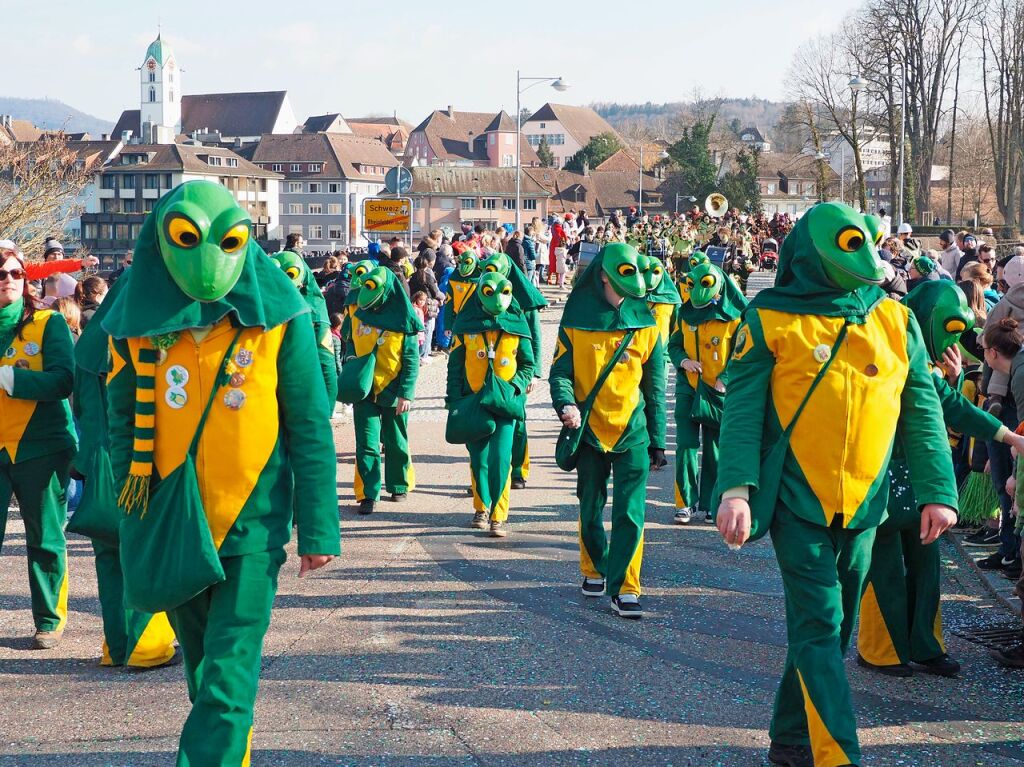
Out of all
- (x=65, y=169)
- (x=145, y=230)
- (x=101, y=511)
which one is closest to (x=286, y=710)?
(x=101, y=511)

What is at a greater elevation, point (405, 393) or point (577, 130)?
point (577, 130)

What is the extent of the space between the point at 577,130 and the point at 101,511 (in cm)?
15963

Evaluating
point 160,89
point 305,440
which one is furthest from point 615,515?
point 160,89

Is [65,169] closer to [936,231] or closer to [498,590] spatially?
[498,590]

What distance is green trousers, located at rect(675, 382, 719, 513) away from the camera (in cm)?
1044

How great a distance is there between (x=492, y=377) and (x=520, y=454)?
234 cm

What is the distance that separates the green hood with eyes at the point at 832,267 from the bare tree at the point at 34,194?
2356cm

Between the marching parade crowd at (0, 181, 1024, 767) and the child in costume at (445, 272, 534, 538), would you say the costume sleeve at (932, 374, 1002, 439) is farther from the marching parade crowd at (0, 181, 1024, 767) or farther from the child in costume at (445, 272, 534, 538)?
the child in costume at (445, 272, 534, 538)

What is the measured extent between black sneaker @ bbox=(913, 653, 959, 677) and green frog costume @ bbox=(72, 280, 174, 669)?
3719mm

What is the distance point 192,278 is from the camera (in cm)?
412

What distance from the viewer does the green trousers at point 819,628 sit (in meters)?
4.77

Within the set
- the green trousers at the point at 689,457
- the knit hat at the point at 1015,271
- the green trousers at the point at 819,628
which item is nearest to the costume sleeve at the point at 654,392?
the green trousers at the point at 689,457

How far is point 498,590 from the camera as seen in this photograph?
319 inches

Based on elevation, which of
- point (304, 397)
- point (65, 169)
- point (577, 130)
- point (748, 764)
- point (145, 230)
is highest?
point (577, 130)
